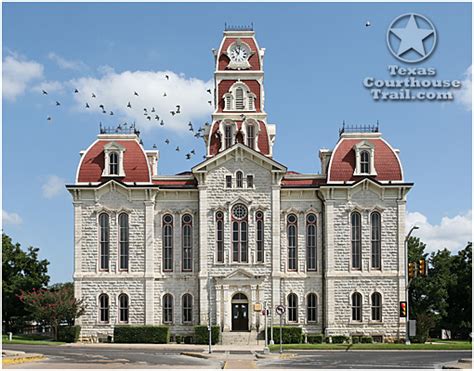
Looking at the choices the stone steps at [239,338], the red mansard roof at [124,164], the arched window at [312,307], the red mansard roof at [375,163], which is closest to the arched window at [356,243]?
the red mansard roof at [375,163]

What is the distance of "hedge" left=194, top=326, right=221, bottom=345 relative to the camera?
2458 inches

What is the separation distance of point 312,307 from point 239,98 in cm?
1746

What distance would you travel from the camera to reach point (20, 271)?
74688mm

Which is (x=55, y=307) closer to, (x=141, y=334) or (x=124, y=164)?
(x=141, y=334)

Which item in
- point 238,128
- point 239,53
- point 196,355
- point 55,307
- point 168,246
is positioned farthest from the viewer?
point 239,53

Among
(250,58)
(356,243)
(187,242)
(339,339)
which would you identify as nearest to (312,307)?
(339,339)

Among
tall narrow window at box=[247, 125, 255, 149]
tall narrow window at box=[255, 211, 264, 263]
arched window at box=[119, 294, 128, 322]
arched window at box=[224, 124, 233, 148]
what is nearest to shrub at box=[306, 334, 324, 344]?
tall narrow window at box=[255, 211, 264, 263]

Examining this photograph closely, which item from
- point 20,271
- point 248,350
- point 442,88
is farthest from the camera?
point 20,271

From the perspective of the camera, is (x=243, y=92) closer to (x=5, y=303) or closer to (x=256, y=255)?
(x=256, y=255)

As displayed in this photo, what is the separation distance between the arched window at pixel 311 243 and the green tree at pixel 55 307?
1755cm

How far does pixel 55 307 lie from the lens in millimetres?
62219

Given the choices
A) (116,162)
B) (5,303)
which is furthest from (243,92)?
(5,303)

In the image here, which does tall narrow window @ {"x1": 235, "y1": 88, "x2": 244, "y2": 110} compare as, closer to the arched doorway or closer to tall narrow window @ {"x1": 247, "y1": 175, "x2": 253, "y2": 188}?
tall narrow window @ {"x1": 247, "y1": 175, "x2": 253, "y2": 188}

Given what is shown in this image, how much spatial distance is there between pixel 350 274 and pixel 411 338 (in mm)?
6476
